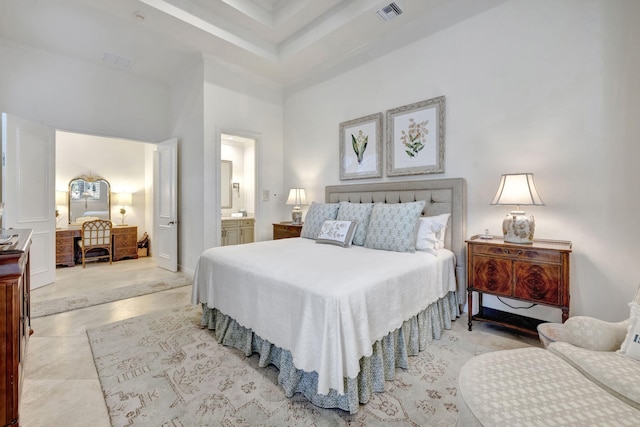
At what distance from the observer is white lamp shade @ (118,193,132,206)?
5883mm

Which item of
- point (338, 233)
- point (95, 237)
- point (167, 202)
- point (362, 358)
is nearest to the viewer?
point (362, 358)

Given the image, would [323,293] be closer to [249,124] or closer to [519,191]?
[519,191]

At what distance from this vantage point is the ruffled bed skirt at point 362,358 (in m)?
1.57

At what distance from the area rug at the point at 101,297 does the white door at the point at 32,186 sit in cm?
89

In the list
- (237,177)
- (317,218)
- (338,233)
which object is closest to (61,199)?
(237,177)

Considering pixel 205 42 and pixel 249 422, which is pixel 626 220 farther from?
pixel 205 42

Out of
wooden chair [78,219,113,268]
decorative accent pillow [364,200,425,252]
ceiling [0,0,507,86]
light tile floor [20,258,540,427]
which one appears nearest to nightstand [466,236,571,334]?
light tile floor [20,258,540,427]

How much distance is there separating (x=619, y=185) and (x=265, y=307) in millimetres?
2797

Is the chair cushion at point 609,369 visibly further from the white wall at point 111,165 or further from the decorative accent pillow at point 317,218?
the white wall at point 111,165

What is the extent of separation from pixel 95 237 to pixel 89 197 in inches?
45.1

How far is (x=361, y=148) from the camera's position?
376 cm

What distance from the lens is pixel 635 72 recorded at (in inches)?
81.3

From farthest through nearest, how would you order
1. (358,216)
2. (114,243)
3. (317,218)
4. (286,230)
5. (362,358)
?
1. (114,243)
2. (286,230)
3. (317,218)
4. (358,216)
5. (362,358)

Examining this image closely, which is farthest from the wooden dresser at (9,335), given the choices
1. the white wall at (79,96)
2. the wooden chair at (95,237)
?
the wooden chair at (95,237)
